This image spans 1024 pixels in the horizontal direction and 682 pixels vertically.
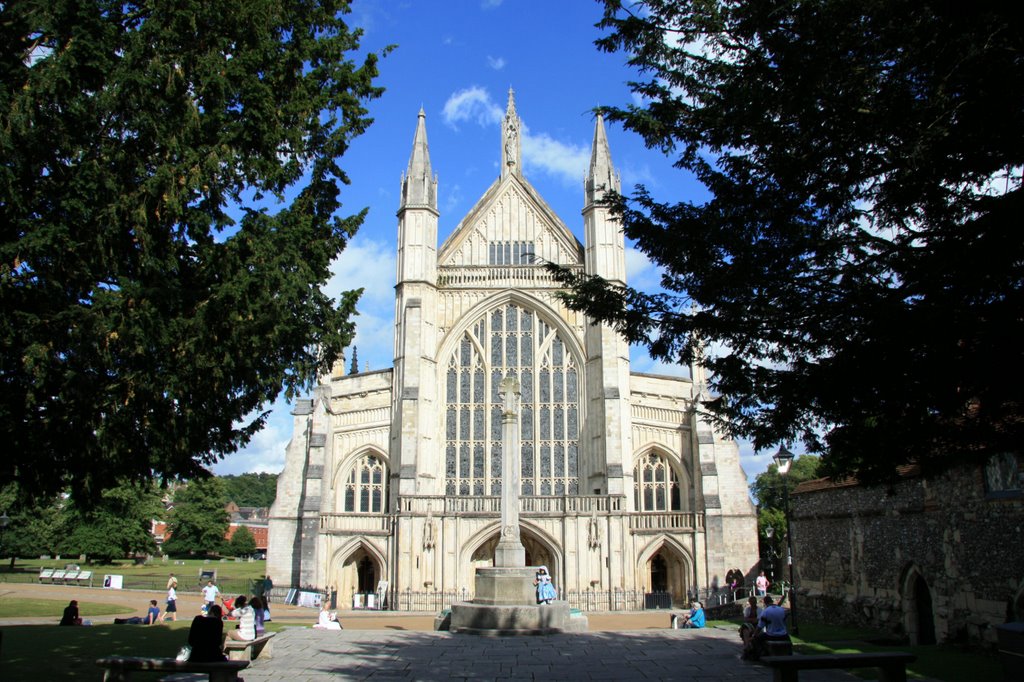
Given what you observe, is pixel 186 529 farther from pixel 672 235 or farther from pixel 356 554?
pixel 672 235

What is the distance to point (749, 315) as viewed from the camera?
320 inches

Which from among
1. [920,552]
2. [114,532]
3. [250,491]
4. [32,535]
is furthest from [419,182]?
[250,491]

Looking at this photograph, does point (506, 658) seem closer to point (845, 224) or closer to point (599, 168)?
point (845, 224)

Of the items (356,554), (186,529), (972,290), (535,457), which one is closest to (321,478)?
(356,554)

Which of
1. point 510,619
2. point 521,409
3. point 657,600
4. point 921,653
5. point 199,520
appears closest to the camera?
point 921,653

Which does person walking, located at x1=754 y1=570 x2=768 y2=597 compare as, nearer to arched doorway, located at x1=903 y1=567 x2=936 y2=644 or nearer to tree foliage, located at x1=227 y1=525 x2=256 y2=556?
arched doorway, located at x1=903 y1=567 x2=936 y2=644

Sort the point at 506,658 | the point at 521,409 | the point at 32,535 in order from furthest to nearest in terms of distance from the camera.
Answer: the point at 32,535 → the point at 521,409 → the point at 506,658

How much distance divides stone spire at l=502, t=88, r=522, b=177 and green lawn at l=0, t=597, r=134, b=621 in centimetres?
2280

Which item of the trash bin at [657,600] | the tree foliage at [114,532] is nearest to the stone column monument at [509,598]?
the trash bin at [657,600]

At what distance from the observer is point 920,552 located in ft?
58.9

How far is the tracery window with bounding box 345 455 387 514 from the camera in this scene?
32594 mm

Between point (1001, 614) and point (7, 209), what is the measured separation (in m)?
16.8

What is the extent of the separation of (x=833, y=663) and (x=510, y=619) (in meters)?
8.47

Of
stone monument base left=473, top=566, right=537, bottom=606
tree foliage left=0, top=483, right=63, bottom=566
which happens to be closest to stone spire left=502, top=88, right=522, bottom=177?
Answer: stone monument base left=473, top=566, right=537, bottom=606
